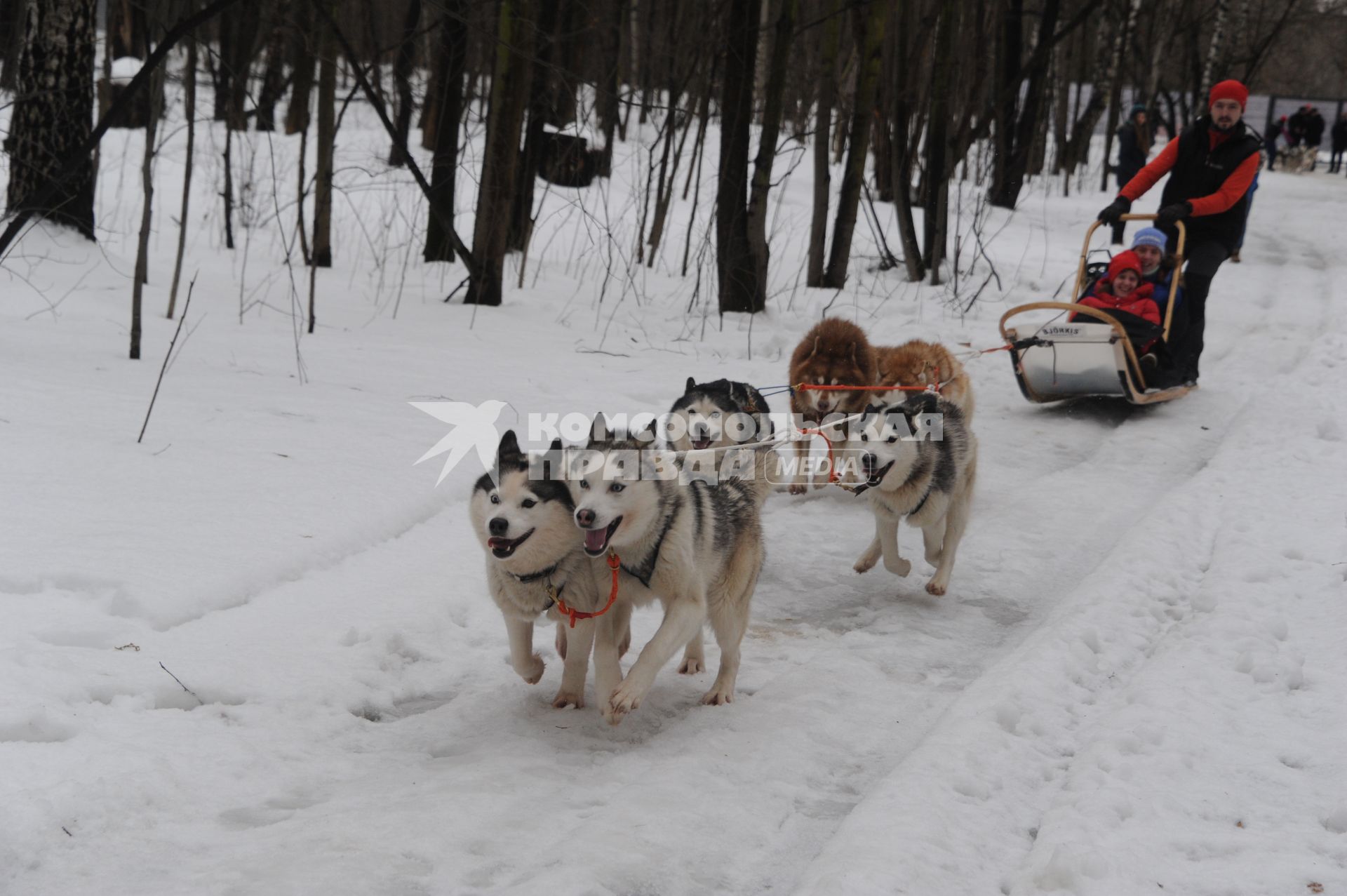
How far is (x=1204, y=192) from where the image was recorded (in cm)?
865

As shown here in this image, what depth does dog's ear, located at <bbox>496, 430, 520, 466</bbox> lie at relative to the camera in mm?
3594

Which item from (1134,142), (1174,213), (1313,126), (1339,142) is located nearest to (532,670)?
(1174,213)

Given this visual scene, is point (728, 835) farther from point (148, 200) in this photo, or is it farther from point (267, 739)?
point (148, 200)

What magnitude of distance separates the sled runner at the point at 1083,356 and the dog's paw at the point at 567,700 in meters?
4.89

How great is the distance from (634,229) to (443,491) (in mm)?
9876

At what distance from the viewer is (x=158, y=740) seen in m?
3.23

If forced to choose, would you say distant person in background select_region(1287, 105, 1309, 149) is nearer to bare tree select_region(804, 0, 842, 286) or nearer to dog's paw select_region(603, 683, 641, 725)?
bare tree select_region(804, 0, 842, 286)

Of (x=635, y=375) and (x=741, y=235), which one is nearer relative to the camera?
(x=635, y=375)

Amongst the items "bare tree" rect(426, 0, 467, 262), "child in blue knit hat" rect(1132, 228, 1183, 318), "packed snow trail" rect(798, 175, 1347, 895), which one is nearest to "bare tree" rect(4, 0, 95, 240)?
"bare tree" rect(426, 0, 467, 262)

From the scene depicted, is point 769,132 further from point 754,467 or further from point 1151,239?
point 754,467

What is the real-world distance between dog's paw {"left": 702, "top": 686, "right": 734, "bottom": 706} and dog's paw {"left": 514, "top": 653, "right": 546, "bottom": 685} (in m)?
0.61

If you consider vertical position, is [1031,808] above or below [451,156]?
below

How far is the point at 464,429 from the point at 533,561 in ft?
11.3

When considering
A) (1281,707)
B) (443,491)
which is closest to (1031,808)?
(1281,707)
